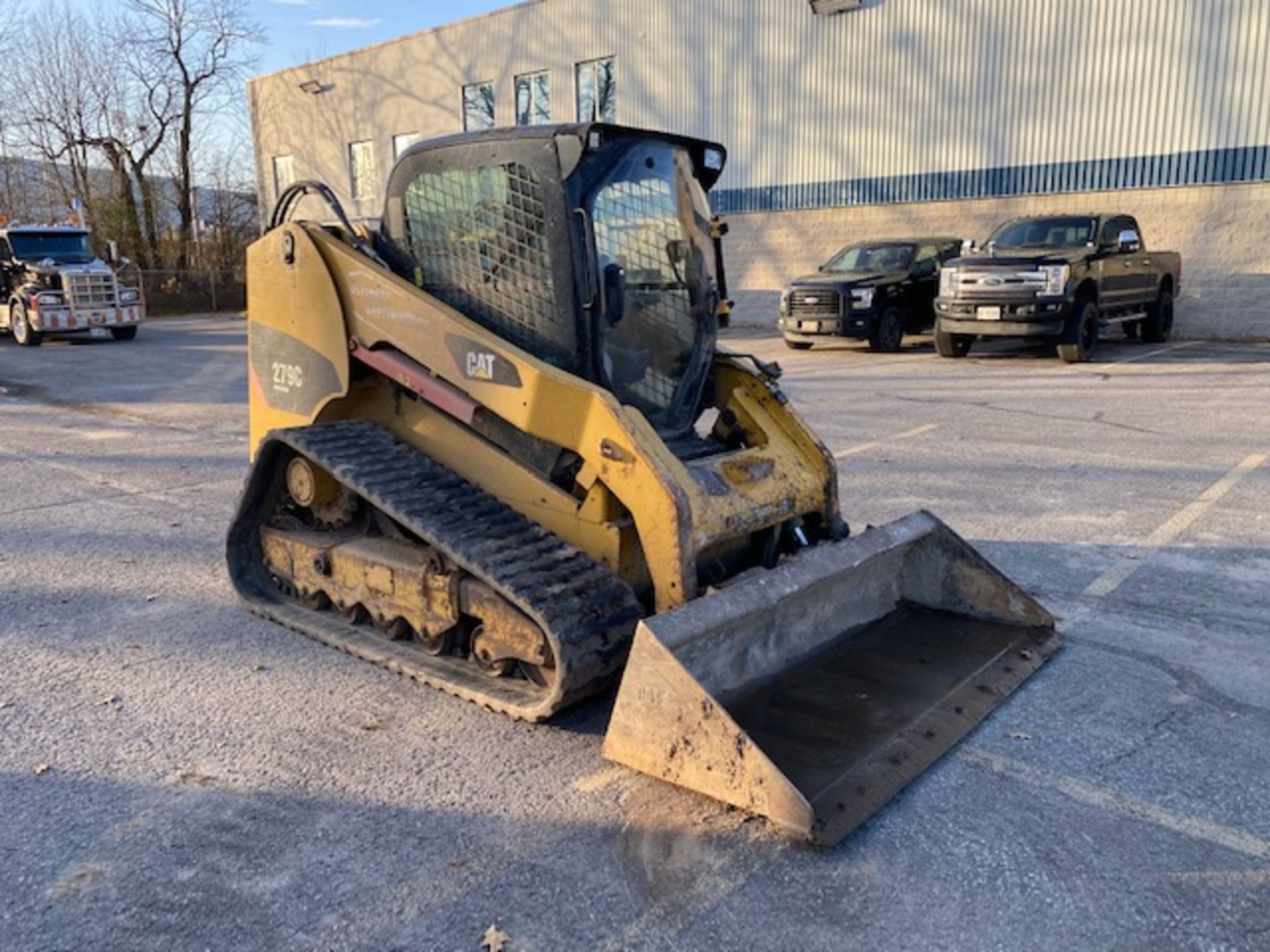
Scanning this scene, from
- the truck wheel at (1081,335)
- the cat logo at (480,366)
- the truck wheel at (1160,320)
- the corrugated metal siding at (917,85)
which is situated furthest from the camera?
the corrugated metal siding at (917,85)

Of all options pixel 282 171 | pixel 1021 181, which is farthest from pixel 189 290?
pixel 1021 181

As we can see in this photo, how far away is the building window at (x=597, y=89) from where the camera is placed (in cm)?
2533

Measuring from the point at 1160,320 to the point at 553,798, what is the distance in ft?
56.5

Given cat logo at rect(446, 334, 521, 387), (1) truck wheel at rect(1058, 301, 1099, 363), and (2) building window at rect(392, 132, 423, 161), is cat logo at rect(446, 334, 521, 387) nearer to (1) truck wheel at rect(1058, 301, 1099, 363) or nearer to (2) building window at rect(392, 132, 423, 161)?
(1) truck wheel at rect(1058, 301, 1099, 363)

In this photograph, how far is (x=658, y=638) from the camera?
320 cm

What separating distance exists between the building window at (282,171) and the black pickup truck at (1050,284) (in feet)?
86.0

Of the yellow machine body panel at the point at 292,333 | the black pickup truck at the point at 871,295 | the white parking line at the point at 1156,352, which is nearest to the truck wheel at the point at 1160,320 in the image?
the white parking line at the point at 1156,352

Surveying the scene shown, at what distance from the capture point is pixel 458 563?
395cm

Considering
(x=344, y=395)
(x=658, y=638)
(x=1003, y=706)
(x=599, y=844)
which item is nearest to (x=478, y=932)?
(x=599, y=844)

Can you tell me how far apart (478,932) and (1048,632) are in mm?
2995

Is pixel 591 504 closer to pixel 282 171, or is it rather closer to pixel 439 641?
pixel 439 641

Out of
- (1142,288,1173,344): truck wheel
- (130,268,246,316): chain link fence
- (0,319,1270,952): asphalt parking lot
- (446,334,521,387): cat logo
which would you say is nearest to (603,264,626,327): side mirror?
(446,334,521,387): cat logo

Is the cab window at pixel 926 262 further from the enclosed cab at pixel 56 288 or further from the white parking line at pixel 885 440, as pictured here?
the enclosed cab at pixel 56 288

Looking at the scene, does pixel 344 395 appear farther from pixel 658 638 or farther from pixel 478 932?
pixel 478 932
